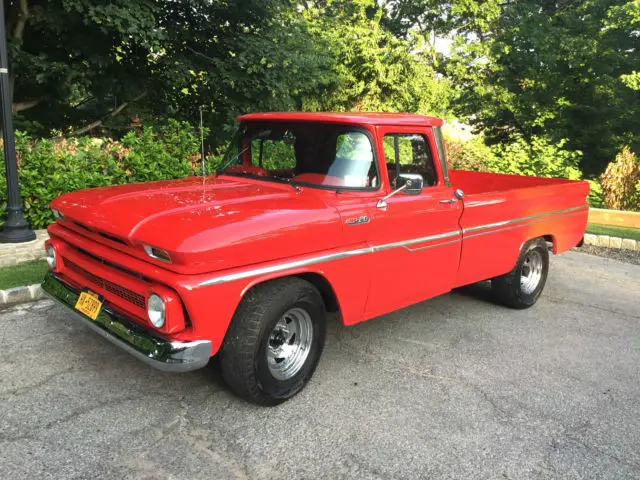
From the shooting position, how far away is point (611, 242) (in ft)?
28.3

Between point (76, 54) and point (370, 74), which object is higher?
point (370, 74)

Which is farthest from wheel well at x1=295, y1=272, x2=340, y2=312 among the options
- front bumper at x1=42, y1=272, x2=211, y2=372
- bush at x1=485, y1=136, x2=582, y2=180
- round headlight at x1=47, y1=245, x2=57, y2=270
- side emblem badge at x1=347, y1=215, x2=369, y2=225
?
bush at x1=485, y1=136, x2=582, y2=180

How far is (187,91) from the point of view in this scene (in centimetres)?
1190

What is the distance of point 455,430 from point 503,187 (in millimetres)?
3630

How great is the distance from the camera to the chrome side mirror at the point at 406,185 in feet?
12.4

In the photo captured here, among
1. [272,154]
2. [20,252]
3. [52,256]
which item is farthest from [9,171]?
[272,154]

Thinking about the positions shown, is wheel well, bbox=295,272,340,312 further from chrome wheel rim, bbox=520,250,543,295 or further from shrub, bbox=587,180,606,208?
shrub, bbox=587,180,606,208

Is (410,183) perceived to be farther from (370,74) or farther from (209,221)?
(370,74)

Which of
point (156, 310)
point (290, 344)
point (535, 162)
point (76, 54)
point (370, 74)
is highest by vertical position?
point (370, 74)

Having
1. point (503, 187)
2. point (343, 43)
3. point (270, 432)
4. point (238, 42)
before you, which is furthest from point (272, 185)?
point (343, 43)

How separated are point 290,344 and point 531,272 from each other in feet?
10.6

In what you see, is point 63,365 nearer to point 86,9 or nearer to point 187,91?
point 86,9

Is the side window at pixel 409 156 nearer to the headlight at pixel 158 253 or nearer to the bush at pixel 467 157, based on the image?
the headlight at pixel 158 253

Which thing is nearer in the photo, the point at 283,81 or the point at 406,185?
the point at 406,185
